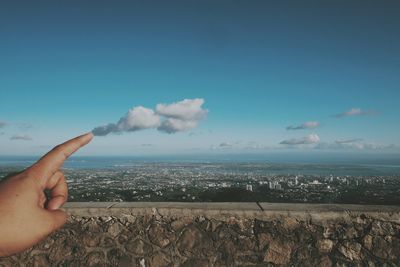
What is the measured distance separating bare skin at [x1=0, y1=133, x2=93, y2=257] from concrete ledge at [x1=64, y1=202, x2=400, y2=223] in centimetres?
344

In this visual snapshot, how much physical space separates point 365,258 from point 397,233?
0.46 meters

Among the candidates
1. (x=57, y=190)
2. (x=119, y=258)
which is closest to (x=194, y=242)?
(x=119, y=258)

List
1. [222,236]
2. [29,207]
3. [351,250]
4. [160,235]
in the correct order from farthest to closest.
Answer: [160,235]
[222,236]
[351,250]
[29,207]

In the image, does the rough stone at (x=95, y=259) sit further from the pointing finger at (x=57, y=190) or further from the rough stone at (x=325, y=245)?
the pointing finger at (x=57, y=190)

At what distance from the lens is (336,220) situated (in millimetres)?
3895

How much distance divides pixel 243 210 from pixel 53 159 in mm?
3518

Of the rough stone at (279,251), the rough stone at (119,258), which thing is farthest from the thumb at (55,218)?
the rough stone at (119,258)

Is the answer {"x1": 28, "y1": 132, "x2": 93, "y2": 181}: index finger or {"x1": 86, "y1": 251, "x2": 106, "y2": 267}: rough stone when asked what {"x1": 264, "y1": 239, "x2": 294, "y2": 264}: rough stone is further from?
{"x1": 28, "y1": 132, "x2": 93, "y2": 181}: index finger

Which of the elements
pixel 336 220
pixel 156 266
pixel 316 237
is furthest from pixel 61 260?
pixel 336 220

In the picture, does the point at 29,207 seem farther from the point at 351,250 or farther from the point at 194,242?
the point at 351,250

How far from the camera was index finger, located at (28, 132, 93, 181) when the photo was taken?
2.38ft

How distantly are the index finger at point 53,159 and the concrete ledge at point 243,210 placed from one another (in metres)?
3.46

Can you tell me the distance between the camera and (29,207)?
70 centimetres

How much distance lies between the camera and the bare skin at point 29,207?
2.20ft
